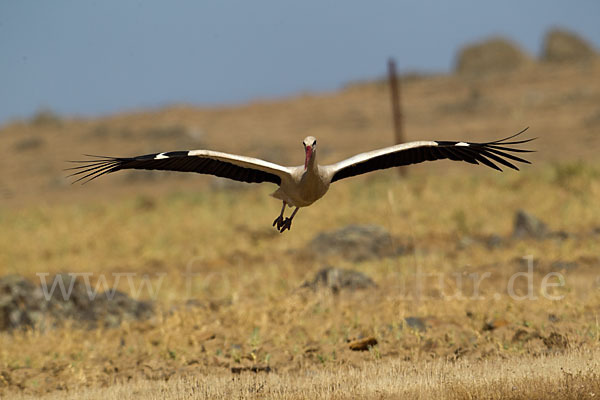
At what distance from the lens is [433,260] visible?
53.5ft

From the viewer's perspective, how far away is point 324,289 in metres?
13.3

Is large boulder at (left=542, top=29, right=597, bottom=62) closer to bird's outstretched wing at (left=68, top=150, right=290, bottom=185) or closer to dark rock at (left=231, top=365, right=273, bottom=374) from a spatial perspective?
bird's outstretched wing at (left=68, top=150, right=290, bottom=185)

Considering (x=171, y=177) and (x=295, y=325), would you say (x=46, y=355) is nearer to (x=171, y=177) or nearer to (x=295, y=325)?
→ (x=295, y=325)

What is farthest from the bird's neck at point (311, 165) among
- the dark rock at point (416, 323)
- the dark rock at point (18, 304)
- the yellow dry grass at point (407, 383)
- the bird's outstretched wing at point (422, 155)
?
the dark rock at point (18, 304)

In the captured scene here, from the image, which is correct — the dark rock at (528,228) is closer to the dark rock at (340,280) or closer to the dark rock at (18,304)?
the dark rock at (340,280)

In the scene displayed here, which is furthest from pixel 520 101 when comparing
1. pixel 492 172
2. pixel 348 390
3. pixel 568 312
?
pixel 348 390

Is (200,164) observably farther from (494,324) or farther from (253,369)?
(494,324)

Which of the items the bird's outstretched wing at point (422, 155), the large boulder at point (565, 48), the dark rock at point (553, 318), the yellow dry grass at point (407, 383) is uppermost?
the large boulder at point (565, 48)

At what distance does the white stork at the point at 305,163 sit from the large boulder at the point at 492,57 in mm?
49854

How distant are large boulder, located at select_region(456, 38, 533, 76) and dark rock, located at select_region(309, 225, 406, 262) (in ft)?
141

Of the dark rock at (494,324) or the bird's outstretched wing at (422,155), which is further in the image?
the dark rock at (494,324)

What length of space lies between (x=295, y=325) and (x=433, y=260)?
5.19 metres

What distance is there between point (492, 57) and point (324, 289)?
50.4m

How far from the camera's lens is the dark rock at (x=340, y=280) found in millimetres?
13695
